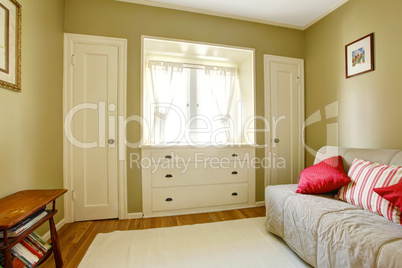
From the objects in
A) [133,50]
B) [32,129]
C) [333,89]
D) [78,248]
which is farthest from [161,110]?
[333,89]

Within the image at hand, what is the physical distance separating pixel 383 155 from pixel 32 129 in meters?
3.12

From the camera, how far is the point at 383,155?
5.08 feet

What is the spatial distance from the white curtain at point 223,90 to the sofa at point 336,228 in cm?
140

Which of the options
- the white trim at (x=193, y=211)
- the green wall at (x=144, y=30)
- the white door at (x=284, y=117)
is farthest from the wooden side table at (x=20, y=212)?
the white door at (x=284, y=117)

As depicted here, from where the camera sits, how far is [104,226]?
2012 mm

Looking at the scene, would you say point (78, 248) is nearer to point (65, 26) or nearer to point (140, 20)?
point (65, 26)

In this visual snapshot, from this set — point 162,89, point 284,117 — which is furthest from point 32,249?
point 284,117

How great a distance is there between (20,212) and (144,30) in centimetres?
219

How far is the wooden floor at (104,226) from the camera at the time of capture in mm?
1549

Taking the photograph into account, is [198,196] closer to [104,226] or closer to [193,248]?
[193,248]

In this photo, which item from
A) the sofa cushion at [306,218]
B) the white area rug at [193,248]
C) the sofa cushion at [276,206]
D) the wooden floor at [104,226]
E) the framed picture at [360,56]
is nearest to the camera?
the sofa cushion at [306,218]

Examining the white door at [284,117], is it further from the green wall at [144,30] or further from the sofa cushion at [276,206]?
the sofa cushion at [276,206]

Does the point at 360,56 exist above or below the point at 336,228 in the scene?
above

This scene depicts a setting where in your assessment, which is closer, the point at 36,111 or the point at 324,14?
Result: the point at 36,111
